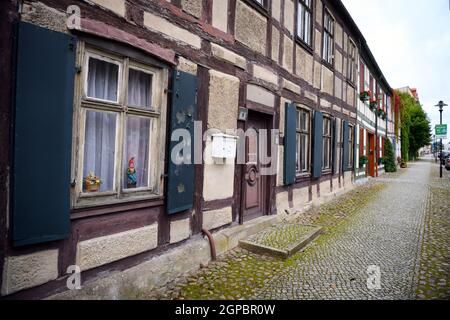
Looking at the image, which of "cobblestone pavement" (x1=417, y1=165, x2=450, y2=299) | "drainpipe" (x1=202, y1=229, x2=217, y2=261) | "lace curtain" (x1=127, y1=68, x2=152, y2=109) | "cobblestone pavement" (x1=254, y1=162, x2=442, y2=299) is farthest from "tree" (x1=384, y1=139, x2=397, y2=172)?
"lace curtain" (x1=127, y1=68, x2=152, y2=109)

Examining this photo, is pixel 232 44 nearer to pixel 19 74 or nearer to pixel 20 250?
pixel 19 74

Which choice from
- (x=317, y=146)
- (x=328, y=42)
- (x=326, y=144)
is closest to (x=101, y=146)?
(x=317, y=146)

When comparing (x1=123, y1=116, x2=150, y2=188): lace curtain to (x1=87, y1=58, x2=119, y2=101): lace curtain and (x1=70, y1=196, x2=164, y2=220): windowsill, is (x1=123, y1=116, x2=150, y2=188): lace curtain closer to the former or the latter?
(x1=70, y1=196, x2=164, y2=220): windowsill

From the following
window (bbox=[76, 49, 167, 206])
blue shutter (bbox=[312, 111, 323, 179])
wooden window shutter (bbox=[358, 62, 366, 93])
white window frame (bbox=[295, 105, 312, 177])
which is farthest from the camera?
wooden window shutter (bbox=[358, 62, 366, 93])

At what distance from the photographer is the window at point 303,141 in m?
6.84

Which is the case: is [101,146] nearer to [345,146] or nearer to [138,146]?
[138,146]

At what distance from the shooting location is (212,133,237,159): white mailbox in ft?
13.3

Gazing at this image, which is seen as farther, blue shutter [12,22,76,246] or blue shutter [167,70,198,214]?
blue shutter [167,70,198,214]

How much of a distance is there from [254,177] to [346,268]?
2.15 meters

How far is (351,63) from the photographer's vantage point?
10.9 m

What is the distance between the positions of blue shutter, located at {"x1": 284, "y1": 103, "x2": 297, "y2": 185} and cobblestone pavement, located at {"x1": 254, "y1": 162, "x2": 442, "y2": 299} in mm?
1389

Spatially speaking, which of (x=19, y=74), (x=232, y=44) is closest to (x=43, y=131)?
(x=19, y=74)
